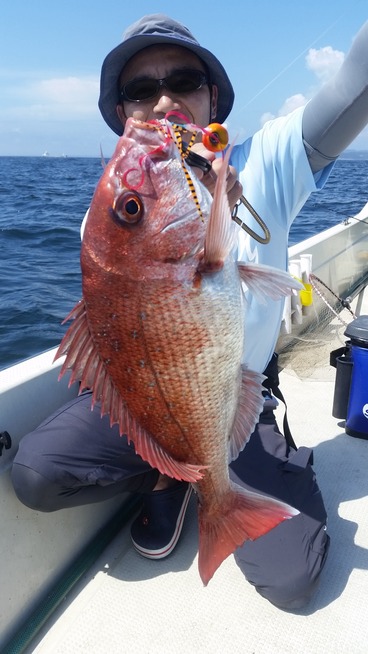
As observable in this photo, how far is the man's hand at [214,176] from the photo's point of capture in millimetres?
1467

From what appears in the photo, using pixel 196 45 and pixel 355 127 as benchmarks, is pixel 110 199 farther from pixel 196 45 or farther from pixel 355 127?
pixel 355 127

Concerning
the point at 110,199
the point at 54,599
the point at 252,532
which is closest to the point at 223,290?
the point at 110,199

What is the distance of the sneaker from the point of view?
7.68ft

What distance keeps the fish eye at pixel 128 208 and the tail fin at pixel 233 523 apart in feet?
2.98

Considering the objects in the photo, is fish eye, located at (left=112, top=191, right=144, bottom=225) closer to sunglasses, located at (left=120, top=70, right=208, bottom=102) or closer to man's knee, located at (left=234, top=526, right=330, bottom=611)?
sunglasses, located at (left=120, top=70, right=208, bottom=102)

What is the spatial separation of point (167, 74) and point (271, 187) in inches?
23.6

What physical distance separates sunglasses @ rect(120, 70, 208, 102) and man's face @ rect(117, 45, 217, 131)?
11mm

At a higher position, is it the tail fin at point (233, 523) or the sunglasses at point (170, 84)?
the sunglasses at point (170, 84)

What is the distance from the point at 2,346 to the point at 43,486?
461 centimetres

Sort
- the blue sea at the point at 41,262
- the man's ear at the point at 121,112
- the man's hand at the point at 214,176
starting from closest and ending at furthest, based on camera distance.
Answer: the man's hand at the point at 214,176
the man's ear at the point at 121,112
the blue sea at the point at 41,262

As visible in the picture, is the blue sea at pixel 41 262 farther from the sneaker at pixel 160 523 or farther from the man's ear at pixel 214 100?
the sneaker at pixel 160 523

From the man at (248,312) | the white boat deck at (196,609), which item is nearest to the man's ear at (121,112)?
the man at (248,312)

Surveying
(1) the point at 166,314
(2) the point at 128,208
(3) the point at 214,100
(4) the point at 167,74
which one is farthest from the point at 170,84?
(1) the point at 166,314

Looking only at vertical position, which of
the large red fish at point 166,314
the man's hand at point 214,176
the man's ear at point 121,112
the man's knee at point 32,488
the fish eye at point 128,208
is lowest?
the man's knee at point 32,488
